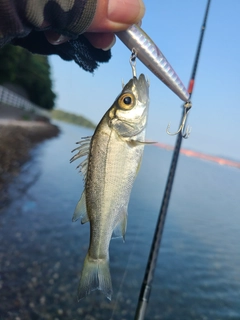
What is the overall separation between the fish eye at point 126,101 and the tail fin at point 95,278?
3.26ft

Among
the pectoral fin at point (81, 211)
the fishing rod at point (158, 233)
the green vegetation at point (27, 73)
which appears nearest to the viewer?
the pectoral fin at point (81, 211)

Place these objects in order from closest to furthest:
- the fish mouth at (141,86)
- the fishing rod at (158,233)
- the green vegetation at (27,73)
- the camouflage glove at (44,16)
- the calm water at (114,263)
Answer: the camouflage glove at (44,16)
the fish mouth at (141,86)
the fishing rod at (158,233)
the calm water at (114,263)
the green vegetation at (27,73)

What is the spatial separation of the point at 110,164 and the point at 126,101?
0.41m

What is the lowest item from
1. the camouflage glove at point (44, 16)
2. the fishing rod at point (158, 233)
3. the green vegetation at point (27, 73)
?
the fishing rod at point (158, 233)

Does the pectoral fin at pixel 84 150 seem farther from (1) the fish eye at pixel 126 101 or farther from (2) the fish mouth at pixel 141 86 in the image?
(2) the fish mouth at pixel 141 86

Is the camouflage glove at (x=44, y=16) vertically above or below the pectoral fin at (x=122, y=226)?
above

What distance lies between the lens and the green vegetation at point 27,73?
3206 centimetres

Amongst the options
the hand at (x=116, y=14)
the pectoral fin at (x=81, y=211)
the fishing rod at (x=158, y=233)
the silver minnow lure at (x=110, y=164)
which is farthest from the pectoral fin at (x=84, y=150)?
the fishing rod at (x=158, y=233)

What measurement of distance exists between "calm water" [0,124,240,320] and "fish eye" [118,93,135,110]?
4.95 meters

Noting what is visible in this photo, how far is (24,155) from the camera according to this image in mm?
20984

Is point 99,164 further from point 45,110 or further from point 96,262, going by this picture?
point 45,110

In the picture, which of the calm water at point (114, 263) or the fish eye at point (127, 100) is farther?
the calm water at point (114, 263)

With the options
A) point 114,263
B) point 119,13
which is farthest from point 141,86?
point 114,263

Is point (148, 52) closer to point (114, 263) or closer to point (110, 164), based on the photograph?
point (110, 164)
